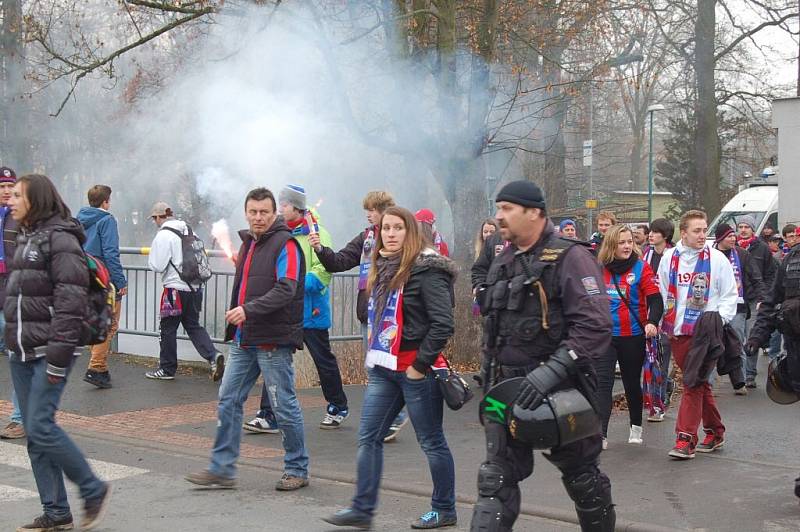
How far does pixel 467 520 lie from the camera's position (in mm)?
5504

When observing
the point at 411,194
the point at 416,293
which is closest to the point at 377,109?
the point at 411,194

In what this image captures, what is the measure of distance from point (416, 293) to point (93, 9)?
18310 millimetres

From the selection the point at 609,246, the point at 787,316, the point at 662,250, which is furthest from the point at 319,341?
the point at 787,316

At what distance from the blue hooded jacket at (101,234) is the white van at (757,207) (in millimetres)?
14891

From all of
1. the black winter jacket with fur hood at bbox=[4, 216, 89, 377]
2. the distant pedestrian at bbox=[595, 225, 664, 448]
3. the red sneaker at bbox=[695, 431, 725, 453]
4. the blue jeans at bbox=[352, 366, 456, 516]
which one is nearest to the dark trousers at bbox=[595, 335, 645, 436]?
the distant pedestrian at bbox=[595, 225, 664, 448]

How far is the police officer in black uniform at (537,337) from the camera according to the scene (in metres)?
4.20

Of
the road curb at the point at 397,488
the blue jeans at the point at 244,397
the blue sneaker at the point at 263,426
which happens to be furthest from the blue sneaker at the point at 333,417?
the blue jeans at the point at 244,397

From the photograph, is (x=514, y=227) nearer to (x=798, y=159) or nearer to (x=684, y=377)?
(x=684, y=377)

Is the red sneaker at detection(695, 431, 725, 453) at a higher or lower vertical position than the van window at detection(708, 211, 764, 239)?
lower

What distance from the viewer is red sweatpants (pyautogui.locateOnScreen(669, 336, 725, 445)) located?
22.8 feet

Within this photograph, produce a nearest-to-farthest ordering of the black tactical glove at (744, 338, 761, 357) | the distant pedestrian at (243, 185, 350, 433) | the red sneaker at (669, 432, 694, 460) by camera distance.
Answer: the black tactical glove at (744, 338, 761, 357) → the red sneaker at (669, 432, 694, 460) → the distant pedestrian at (243, 185, 350, 433)

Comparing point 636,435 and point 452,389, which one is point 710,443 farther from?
point 452,389

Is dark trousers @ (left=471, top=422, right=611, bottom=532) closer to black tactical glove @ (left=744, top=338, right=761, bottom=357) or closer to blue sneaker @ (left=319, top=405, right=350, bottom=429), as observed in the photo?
black tactical glove @ (left=744, top=338, right=761, bottom=357)

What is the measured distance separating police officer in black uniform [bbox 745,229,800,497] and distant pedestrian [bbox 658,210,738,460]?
2.07 ft
